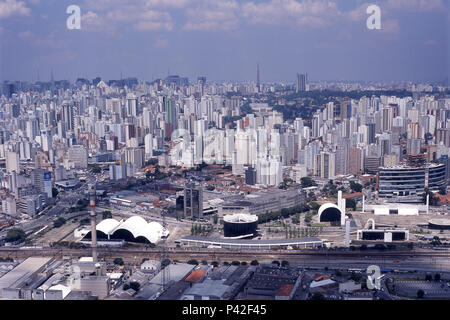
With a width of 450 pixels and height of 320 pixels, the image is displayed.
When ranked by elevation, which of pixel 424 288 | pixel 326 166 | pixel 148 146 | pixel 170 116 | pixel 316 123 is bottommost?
pixel 424 288

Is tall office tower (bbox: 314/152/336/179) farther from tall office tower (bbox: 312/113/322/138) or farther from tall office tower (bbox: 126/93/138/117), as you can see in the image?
tall office tower (bbox: 126/93/138/117)

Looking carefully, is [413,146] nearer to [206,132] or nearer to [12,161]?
[206,132]

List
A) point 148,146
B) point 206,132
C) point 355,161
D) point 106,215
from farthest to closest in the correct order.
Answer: point 148,146 → point 206,132 → point 355,161 → point 106,215

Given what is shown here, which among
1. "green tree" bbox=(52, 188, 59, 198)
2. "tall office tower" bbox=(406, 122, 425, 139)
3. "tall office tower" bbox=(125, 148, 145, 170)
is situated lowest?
"green tree" bbox=(52, 188, 59, 198)

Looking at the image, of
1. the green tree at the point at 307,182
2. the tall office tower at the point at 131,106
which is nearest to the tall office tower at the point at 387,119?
the green tree at the point at 307,182

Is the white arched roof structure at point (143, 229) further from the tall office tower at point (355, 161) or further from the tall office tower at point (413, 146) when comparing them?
the tall office tower at point (413, 146)

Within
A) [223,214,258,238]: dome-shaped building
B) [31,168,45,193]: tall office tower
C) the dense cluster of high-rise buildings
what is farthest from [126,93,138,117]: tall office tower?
[223,214,258,238]: dome-shaped building

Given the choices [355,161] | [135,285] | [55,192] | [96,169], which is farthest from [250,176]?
Result: [135,285]

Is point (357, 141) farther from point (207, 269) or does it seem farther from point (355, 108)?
point (207, 269)
